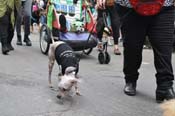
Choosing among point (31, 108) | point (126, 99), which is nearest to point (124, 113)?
point (126, 99)

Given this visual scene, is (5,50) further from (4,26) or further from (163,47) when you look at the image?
(163,47)

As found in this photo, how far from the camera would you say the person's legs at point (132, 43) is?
20.2 ft

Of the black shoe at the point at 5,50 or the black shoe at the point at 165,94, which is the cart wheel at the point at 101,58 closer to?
the black shoe at the point at 5,50

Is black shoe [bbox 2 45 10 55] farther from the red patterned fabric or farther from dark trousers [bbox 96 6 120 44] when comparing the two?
the red patterned fabric

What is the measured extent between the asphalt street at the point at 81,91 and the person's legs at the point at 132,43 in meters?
0.22

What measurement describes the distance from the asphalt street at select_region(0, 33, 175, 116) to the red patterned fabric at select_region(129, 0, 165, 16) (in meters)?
1.10

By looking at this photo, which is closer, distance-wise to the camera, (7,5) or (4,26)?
(7,5)

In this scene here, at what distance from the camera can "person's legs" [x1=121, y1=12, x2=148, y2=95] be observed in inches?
242

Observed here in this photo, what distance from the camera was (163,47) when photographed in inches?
235

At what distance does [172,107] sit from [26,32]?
939 cm

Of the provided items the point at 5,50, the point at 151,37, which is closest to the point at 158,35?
the point at 151,37

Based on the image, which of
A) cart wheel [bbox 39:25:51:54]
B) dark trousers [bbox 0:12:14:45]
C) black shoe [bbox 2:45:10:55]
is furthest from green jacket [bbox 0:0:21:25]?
cart wheel [bbox 39:25:51:54]

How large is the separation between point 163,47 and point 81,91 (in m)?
1.42

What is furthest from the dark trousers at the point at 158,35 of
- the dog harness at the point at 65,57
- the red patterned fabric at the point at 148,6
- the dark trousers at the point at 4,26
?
the dark trousers at the point at 4,26
